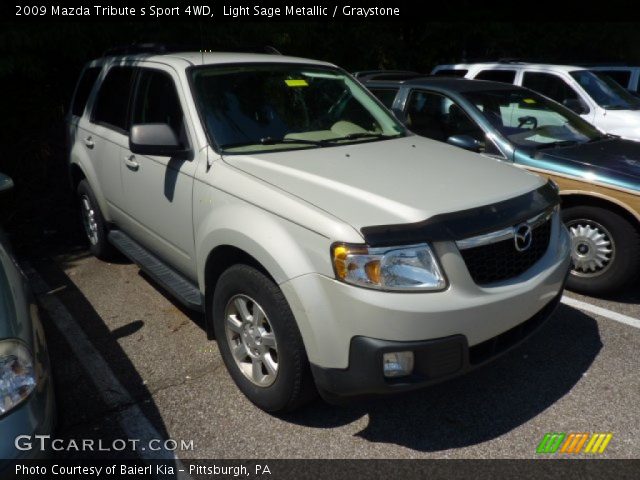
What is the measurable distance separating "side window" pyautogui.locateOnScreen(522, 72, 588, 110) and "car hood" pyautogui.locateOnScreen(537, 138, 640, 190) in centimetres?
272

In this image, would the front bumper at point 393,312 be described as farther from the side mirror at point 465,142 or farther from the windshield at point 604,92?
the windshield at point 604,92

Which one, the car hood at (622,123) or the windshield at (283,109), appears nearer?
the windshield at (283,109)

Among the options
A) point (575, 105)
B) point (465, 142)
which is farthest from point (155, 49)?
point (575, 105)

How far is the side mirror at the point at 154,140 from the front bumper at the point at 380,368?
1618 mm

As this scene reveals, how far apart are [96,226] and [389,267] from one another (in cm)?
357

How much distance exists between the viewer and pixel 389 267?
2.41 metres

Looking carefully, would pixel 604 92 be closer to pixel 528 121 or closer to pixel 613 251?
pixel 528 121

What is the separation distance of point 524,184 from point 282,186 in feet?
4.43

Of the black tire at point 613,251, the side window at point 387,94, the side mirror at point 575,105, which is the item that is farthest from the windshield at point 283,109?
the side mirror at point 575,105

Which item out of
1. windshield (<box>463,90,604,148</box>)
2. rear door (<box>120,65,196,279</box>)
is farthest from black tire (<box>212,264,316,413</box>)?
windshield (<box>463,90,604,148</box>)

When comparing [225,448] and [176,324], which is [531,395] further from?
[176,324]

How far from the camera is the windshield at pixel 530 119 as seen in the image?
4.86 meters

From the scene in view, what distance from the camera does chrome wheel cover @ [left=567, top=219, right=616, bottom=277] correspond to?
168 inches

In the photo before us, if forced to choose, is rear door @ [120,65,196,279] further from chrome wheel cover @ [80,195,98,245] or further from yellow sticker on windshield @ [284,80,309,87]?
chrome wheel cover @ [80,195,98,245]
